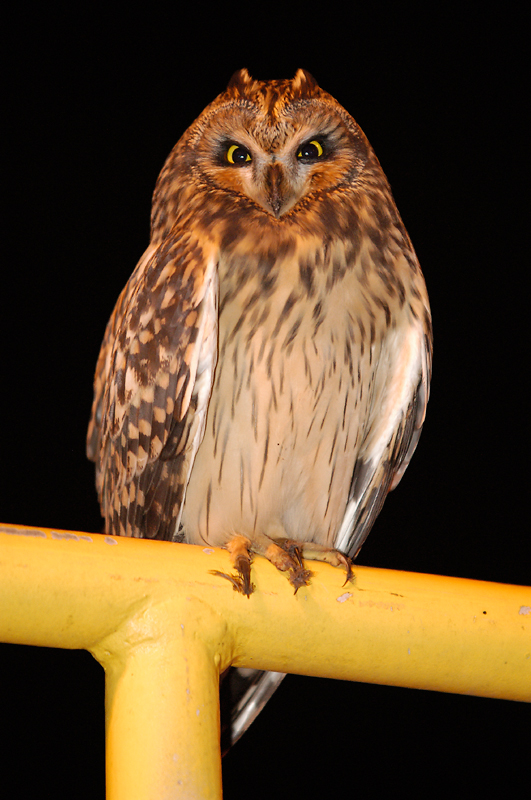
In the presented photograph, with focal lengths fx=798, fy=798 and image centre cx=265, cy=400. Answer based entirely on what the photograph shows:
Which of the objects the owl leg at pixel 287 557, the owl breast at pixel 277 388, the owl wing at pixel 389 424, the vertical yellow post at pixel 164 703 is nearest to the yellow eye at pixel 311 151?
the owl breast at pixel 277 388

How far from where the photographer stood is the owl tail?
1.41 meters

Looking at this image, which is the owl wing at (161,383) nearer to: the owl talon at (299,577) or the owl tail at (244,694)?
the owl tail at (244,694)

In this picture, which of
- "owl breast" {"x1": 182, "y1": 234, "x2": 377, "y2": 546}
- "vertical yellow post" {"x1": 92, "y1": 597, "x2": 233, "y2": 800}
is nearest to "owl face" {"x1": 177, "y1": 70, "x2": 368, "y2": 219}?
"owl breast" {"x1": 182, "y1": 234, "x2": 377, "y2": 546}

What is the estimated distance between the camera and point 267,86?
1.59 meters

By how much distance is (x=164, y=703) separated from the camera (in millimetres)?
744

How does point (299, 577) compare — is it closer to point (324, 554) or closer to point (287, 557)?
point (287, 557)

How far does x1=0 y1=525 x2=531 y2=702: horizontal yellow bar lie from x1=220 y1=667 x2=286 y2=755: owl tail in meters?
0.53

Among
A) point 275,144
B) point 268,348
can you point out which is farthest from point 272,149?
point 268,348

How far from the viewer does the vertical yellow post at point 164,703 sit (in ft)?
2.33

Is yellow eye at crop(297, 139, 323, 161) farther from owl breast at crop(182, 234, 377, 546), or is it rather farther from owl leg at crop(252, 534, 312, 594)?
owl leg at crop(252, 534, 312, 594)

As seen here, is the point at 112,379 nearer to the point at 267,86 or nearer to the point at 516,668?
the point at 267,86

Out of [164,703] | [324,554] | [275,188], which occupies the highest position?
[275,188]

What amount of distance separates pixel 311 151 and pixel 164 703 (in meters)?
1.13

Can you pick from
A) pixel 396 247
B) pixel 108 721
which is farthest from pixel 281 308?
pixel 108 721
